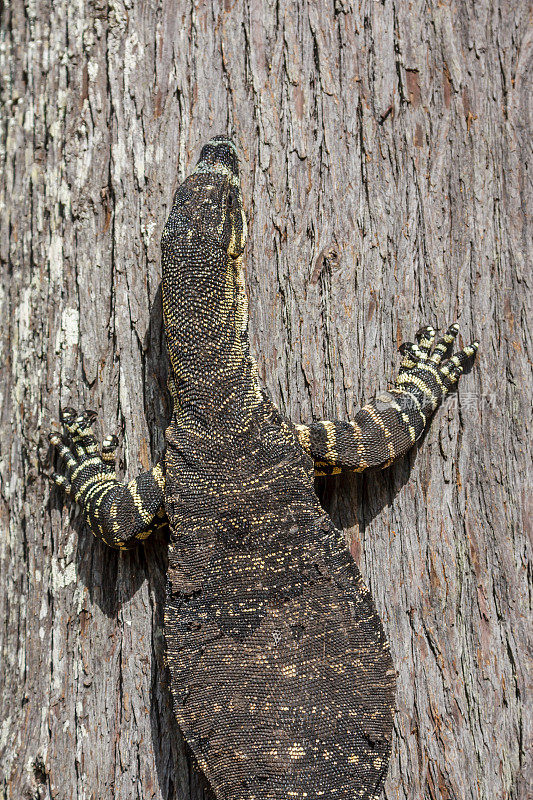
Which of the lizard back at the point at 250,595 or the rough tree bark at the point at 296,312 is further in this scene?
the rough tree bark at the point at 296,312

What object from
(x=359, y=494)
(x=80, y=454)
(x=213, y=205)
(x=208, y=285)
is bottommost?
(x=359, y=494)

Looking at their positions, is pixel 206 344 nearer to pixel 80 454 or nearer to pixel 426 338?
pixel 80 454

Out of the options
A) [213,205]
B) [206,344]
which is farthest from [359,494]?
[213,205]

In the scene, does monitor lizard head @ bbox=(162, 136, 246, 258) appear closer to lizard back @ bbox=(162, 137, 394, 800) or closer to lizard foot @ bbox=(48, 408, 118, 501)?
lizard back @ bbox=(162, 137, 394, 800)

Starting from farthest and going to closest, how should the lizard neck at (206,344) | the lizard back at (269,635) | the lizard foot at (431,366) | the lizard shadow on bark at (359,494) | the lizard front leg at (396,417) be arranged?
the lizard foot at (431,366) < the lizard shadow on bark at (359,494) < the lizard front leg at (396,417) < the lizard neck at (206,344) < the lizard back at (269,635)

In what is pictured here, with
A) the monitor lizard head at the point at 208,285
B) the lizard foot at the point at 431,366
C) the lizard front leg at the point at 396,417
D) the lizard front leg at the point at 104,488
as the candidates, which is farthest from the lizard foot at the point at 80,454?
the lizard foot at the point at 431,366

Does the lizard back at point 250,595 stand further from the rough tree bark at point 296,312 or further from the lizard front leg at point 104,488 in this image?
the rough tree bark at point 296,312
